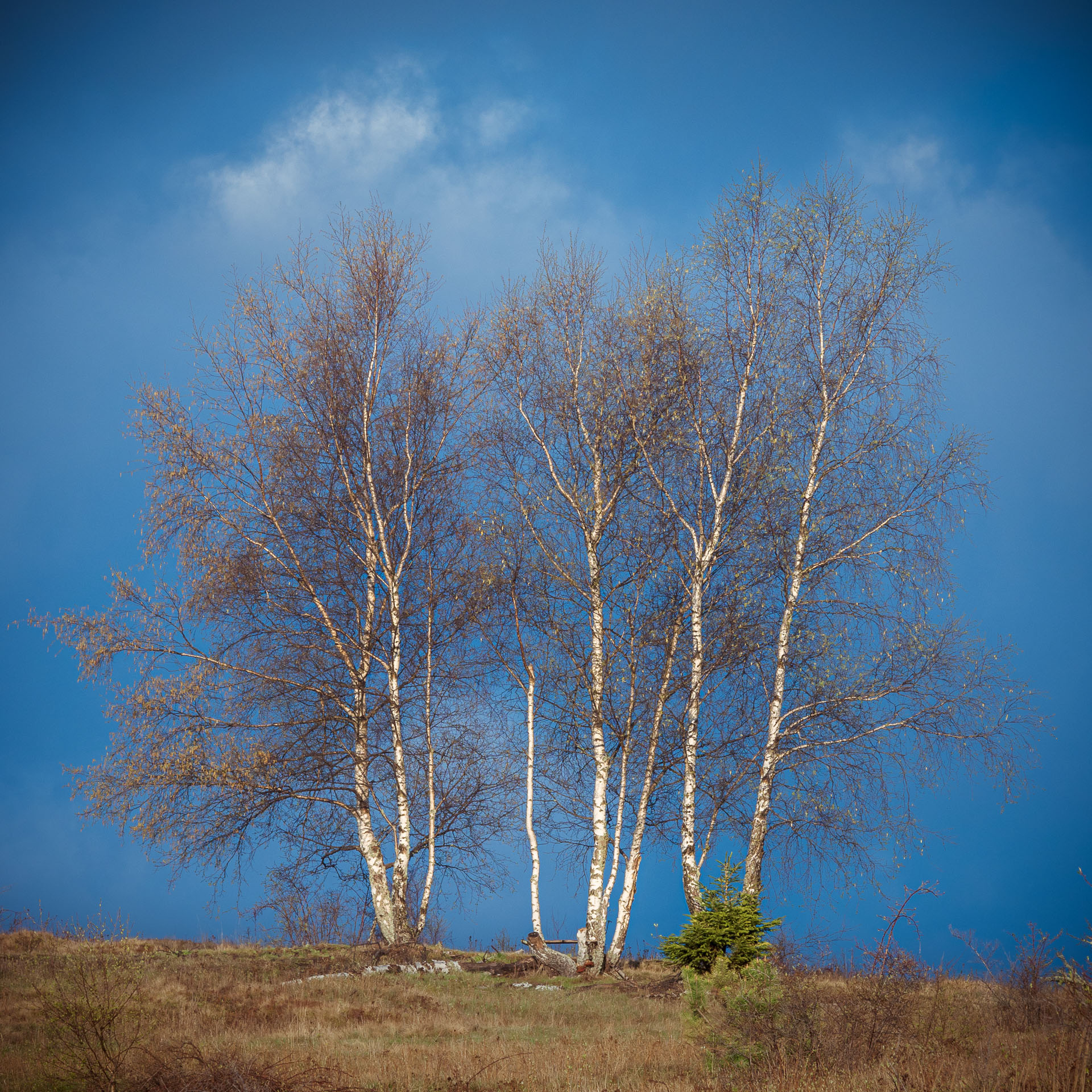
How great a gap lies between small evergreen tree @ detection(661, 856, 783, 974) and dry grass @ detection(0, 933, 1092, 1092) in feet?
2.53

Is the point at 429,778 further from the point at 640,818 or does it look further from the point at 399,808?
the point at 640,818

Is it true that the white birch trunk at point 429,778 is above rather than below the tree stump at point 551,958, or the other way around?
above

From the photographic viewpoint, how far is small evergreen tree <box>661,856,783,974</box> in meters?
8.70

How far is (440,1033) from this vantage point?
9.10 metres

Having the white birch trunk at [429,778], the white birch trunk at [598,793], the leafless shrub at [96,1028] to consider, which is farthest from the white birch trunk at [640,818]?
the leafless shrub at [96,1028]

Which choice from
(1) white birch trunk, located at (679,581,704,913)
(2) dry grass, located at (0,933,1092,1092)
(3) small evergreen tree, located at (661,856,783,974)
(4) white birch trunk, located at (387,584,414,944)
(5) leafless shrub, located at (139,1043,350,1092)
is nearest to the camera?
(5) leafless shrub, located at (139,1043,350,1092)

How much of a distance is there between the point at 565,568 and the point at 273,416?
5.40 metres

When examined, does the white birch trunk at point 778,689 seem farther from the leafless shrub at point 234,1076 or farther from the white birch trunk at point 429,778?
the leafless shrub at point 234,1076

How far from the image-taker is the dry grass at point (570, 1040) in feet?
21.4

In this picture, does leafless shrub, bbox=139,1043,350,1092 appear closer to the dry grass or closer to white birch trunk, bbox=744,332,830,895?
the dry grass

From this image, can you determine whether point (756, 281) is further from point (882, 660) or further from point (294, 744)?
point (294, 744)

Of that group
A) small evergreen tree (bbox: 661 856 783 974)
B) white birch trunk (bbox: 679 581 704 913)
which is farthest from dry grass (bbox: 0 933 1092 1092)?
white birch trunk (bbox: 679 581 704 913)

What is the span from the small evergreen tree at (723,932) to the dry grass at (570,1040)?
772mm

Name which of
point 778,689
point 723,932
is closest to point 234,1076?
point 723,932
